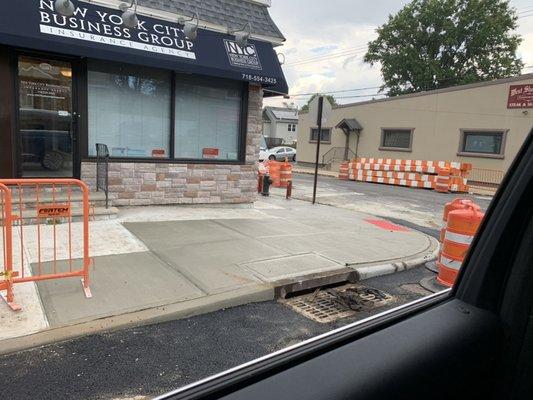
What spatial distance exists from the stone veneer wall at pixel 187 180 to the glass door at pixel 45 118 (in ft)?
1.79

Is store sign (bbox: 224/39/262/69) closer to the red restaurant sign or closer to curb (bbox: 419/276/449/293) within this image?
curb (bbox: 419/276/449/293)

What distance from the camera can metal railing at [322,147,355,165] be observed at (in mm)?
30334

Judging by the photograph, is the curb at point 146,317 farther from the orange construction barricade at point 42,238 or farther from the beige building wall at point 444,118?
the beige building wall at point 444,118

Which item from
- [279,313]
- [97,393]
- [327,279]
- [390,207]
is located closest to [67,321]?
[97,393]

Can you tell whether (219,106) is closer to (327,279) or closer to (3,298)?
(327,279)

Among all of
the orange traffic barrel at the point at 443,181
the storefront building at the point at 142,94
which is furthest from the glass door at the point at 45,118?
the orange traffic barrel at the point at 443,181

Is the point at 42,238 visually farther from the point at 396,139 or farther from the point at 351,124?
the point at 351,124

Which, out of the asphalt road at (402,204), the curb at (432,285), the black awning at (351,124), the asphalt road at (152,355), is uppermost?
the black awning at (351,124)

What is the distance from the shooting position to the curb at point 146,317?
3.69m

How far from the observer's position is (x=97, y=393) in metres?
3.11

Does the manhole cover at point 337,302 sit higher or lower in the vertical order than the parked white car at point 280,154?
lower

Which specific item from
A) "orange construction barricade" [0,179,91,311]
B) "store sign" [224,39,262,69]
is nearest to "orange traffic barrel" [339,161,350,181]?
"store sign" [224,39,262,69]

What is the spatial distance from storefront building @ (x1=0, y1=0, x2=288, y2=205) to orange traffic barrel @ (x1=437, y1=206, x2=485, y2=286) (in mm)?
5452

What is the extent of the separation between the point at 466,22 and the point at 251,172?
127 feet
